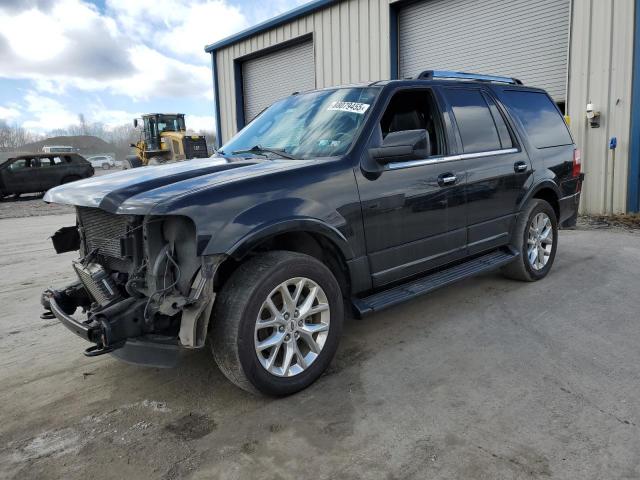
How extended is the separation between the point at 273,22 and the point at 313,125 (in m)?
12.6

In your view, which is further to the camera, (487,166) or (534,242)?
(534,242)

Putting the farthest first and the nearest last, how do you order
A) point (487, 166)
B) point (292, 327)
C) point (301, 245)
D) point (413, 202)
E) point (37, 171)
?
1. point (37, 171)
2. point (487, 166)
3. point (413, 202)
4. point (301, 245)
5. point (292, 327)

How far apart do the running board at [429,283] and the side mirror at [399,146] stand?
0.94 metres

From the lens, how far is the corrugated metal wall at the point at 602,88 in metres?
8.77

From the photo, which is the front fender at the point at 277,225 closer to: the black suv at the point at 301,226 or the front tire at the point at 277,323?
the black suv at the point at 301,226

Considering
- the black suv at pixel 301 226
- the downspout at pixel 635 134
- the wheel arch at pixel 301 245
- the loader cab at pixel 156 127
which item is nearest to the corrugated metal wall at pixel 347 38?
the downspout at pixel 635 134

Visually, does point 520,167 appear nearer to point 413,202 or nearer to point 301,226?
point 413,202

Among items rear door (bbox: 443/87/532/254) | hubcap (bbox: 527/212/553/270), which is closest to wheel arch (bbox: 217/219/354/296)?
rear door (bbox: 443/87/532/254)

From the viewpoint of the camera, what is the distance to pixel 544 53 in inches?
396

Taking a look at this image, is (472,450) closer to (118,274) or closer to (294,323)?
(294,323)

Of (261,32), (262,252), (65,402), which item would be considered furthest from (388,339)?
(261,32)

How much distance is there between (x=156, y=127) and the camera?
24.1m

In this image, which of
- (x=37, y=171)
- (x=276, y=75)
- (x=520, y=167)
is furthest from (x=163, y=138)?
(x=520, y=167)

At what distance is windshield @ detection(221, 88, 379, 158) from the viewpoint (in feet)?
11.9
